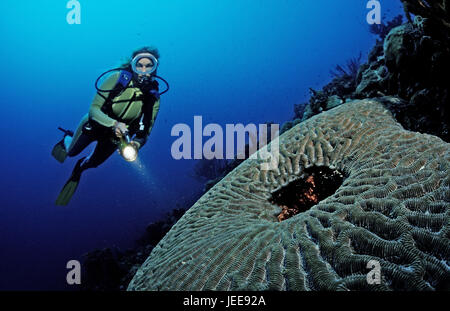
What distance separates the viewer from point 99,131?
6055 mm

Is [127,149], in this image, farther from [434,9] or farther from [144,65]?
[434,9]

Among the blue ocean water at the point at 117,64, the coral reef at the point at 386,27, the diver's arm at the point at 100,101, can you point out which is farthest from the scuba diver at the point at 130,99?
the blue ocean water at the point at 117,64

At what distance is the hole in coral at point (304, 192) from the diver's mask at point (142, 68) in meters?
4.40

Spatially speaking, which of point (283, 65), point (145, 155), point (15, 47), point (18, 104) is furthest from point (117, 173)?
point (283, 65)

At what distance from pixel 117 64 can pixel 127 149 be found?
2.76 meters

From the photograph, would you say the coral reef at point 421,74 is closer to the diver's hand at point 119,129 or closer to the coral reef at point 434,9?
the coral reef at point 434,9

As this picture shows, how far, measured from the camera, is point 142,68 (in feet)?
18.6

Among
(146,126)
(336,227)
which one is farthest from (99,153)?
(336,227)

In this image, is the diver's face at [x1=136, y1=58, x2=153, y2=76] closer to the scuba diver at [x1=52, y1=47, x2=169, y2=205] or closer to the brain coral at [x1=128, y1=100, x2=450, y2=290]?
the scuba diver at [x1=52, y1=47, x2=169, y2=205]

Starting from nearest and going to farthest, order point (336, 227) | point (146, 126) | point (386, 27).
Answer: point (336, 227) → point (146, 126) → point (386, 27)

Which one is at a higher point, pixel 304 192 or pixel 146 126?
pixel 146 126

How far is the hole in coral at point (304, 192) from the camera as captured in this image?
2.87 m
